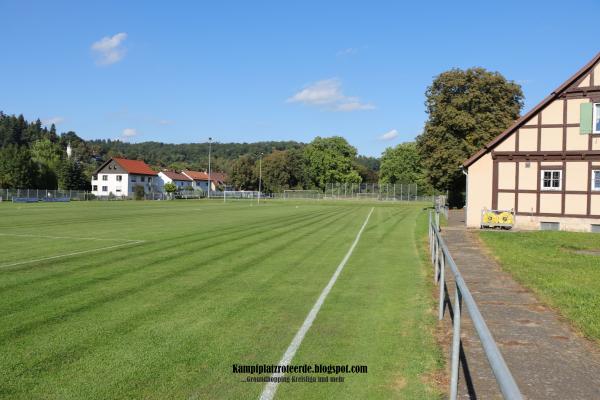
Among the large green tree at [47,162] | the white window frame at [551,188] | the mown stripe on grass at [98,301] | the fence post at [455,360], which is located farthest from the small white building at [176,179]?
the fence post at [455,360]

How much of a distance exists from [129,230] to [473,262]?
1594 centimetres

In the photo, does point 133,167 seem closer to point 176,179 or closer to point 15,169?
point 176,179

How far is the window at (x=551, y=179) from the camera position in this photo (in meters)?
25.6

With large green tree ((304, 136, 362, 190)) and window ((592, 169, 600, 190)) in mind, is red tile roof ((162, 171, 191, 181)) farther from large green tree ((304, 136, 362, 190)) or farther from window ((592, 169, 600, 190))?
window ((592, 169, 600, 190))

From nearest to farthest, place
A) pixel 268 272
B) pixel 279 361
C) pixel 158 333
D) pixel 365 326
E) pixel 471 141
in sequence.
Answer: pixel 279 361, pixel 158 333, pixel 365 326, pixel 268 272, pixel 471 141

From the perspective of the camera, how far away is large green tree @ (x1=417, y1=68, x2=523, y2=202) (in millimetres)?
46562

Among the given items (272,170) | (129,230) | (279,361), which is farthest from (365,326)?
(272,170)

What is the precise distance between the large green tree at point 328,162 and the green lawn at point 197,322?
111 meters

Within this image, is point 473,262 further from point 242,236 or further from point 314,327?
point 242,236

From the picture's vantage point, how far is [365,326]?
292 inches

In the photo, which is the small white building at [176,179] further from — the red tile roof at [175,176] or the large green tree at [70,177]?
the large green tree at [70,177]

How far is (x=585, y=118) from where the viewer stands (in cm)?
2455

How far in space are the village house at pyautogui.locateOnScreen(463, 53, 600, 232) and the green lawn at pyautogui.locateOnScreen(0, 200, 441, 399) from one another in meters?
14.5

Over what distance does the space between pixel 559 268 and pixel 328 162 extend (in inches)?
4440
